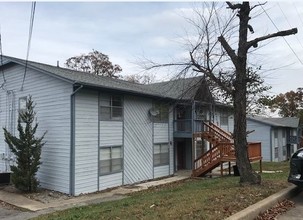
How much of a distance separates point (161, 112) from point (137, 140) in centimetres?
262

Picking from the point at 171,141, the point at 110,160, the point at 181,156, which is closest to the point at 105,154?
the point at 110,160

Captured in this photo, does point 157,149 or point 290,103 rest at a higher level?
point 290,103

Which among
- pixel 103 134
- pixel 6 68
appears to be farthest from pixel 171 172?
pixel 6 68

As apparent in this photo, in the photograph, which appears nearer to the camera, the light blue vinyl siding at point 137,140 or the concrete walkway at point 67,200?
the concrete walkway at point 67,200

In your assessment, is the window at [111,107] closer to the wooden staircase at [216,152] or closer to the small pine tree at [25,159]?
the small pine tree at [25,159]

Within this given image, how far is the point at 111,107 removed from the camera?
52.9 feet

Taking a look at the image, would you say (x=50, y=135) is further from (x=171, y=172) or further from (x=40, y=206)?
(x=171, y=172)

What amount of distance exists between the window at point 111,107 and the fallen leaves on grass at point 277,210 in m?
9.82

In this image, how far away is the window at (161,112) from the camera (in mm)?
19219

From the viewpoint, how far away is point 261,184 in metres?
9.12

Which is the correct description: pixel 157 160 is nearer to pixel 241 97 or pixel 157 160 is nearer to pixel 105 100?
pixel 105 100

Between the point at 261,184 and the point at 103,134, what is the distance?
8326 millimetres

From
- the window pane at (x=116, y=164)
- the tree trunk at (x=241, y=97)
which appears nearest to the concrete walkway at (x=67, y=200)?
the window pane at (x=116, y=164)

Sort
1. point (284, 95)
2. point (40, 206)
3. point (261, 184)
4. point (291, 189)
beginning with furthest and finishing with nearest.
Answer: point (284, 95) → point (40, 206) → point (261, 184) → point (291, 189)
